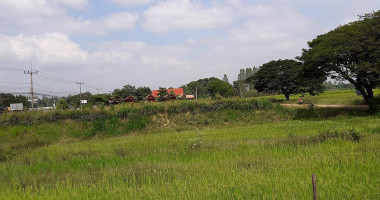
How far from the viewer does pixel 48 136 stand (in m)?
20.9

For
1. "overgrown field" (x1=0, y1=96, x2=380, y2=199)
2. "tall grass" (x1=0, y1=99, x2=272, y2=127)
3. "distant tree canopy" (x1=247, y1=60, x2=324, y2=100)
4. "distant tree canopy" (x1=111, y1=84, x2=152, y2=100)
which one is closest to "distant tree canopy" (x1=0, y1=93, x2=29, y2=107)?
"distant tree canopy" (x1=111, y1=84, x2=152, y2=100)

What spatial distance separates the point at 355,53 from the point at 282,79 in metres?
16.3

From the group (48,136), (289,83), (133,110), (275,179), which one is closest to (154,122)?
(133,110)

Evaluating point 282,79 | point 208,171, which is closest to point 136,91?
point 282,79

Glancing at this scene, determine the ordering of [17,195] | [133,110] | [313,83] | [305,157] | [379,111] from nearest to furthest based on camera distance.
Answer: [17,195] → [305,157] → [379,111] → [133,110] → [313,83]

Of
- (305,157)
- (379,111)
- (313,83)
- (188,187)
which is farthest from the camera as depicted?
(313,83)

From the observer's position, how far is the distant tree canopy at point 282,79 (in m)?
37.2

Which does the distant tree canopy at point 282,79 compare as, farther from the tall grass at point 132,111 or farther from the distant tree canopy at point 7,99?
the distant tree canopy at point 7,99

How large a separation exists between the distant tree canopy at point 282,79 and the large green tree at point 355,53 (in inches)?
537

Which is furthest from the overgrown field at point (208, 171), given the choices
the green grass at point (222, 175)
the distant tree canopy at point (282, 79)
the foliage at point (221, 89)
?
the foliage at point (221, 89)

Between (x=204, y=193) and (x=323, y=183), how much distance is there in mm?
2203

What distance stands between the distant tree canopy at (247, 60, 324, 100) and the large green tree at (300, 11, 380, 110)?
13651 mm

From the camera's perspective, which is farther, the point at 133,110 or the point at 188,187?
the point at 133,110

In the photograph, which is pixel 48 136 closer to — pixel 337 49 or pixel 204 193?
pixel 204 193
